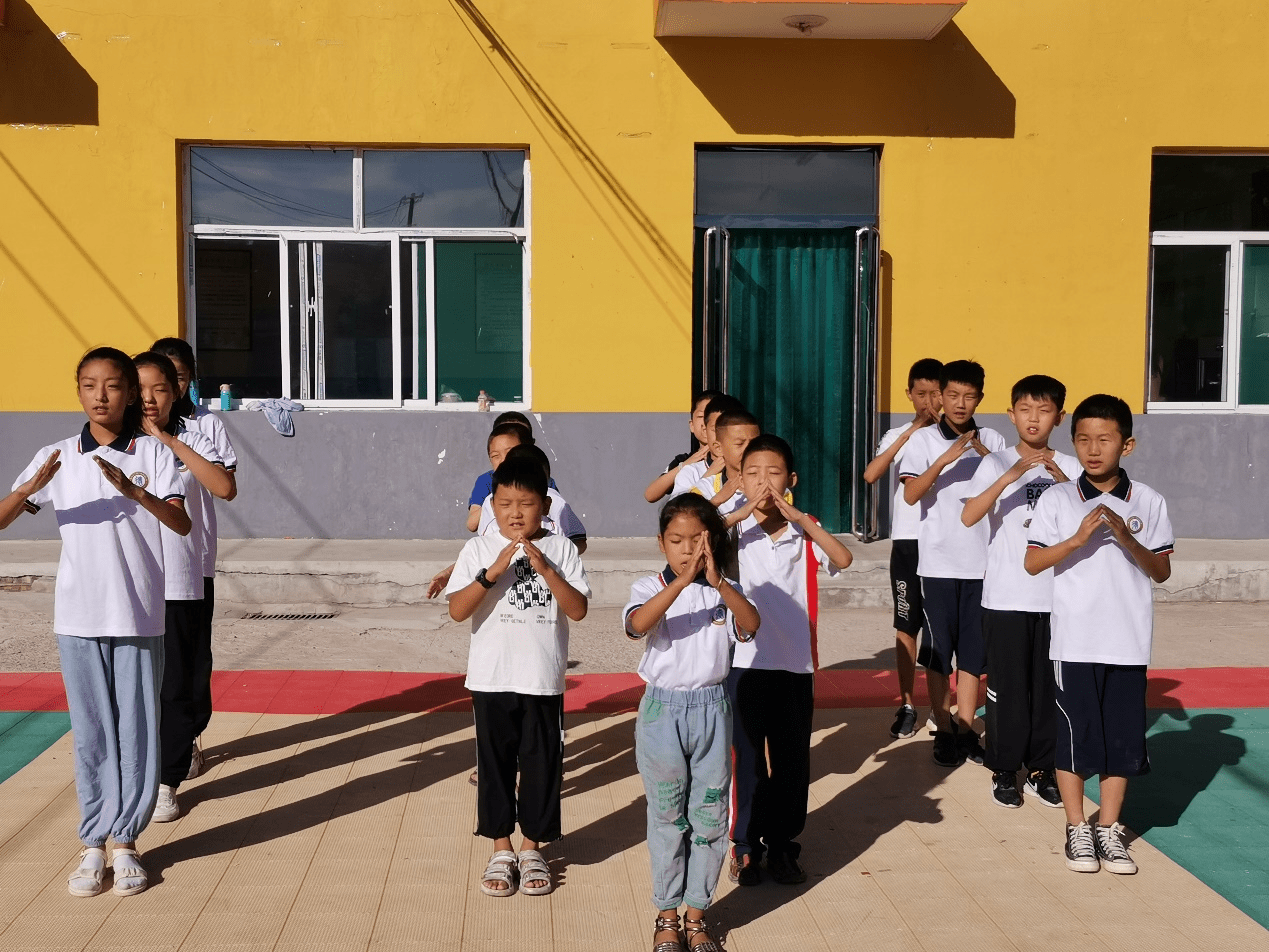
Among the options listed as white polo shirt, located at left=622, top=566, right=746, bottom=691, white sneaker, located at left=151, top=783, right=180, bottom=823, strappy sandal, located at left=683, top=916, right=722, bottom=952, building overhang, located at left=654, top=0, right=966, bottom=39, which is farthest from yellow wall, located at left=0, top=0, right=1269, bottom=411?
strappy sandal, located at left=683, top=916, right=722, bottom=952

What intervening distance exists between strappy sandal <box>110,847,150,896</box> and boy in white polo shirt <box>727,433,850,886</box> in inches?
79.1

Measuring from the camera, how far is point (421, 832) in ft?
17.1

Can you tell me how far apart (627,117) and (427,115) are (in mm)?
1627

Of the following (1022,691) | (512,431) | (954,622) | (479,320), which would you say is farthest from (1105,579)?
(479,320)

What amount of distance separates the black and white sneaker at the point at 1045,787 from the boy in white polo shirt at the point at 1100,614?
0.62 metres

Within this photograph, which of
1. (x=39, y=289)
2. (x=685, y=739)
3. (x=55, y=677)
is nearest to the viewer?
(x=685, y=739)

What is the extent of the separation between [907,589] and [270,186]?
7.10 m

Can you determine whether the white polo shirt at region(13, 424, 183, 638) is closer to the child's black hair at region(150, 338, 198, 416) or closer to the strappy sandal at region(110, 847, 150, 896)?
the strappy sandal at region(110, 847, 150, 896)

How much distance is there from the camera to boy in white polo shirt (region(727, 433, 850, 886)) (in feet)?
15.3

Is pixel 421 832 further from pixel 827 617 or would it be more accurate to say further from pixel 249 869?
pixel 827 617

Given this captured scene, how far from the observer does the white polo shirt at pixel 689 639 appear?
4.17 metres

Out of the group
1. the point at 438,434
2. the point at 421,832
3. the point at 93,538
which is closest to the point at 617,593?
the point at 438,434

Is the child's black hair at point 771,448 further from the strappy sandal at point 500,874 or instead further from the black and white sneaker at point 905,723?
the black and white sneaker at point 905,723

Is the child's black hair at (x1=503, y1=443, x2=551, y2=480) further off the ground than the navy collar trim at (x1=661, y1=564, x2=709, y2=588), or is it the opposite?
the child's black hair at (x1=503, y1=443, x2=551, y2=480)
